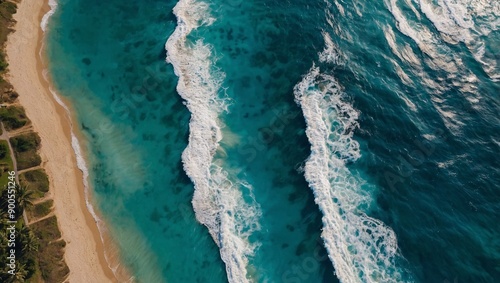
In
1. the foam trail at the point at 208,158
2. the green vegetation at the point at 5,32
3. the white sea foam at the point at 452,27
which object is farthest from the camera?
the white sea foam at the point at 452,27

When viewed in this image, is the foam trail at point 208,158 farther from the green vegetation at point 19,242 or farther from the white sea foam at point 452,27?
the white sea foam at point 452,27

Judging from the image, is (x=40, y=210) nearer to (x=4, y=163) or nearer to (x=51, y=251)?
(x=51, y=251)

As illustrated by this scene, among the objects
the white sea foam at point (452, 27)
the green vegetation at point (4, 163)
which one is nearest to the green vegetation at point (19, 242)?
the green vegetation at point (4, 163)

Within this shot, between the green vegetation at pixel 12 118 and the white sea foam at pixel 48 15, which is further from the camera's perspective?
the white sea foam at pixel 48 15

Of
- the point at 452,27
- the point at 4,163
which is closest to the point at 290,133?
the point at 452,27

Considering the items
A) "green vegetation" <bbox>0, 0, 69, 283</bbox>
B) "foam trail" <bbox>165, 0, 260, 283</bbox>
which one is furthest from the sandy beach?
"foam trail" <bbox>165, 0, 260, 283</bbox>

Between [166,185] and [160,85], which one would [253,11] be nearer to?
[160,85]

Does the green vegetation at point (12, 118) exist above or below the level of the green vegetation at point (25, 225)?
above
